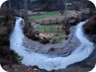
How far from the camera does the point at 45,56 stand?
9.08 ft

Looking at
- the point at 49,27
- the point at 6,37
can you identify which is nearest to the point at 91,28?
the point at 49,27

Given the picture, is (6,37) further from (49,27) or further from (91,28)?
(91,28)

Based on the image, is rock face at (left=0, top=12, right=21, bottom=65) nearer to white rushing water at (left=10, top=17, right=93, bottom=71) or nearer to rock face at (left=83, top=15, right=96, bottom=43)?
white rushing water at (left=10, top=17, right=93, bottom=71)

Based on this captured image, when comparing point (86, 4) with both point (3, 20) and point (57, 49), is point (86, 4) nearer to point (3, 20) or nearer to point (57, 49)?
point (57, 49)

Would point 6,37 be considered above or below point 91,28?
below

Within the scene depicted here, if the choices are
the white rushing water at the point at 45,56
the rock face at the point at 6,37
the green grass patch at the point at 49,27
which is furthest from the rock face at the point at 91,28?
the rock face at the point at 6,37

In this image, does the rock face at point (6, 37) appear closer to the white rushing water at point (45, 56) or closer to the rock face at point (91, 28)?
the white rushing water at point (45, 56)

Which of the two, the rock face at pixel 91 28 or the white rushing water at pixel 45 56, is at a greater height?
the rock face at pixel 91 28

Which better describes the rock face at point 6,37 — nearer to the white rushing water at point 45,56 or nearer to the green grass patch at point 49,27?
the white rushing water at point 45,56

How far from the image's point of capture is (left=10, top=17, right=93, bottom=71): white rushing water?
108 inches

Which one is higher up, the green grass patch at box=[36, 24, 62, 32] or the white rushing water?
the green grass patch at box=[36, 24, 62, 32]

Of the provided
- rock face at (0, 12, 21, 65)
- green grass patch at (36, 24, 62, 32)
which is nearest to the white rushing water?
rock face at (0, 12, 21, 65)

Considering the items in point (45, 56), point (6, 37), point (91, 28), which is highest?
point (91, 28)

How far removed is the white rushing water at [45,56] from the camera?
8.98 ft
